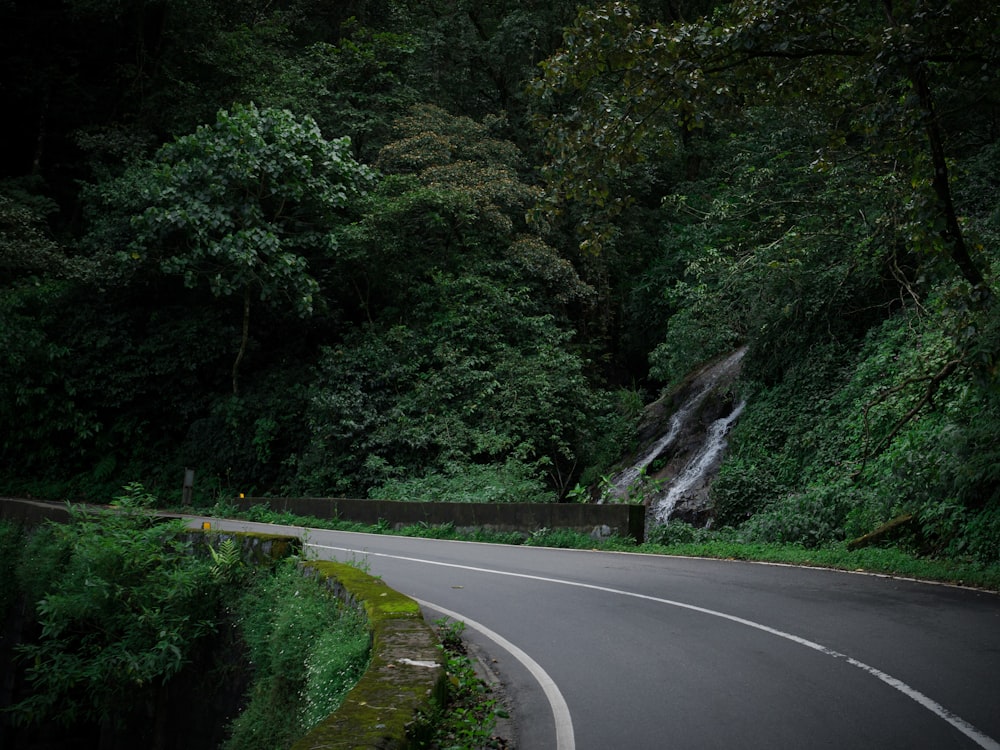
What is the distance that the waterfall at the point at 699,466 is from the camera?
19578 mm

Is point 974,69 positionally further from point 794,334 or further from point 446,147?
point 446,147

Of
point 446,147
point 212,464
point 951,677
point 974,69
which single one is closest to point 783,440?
point 974,69

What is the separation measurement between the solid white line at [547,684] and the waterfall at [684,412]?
1338 centimetres

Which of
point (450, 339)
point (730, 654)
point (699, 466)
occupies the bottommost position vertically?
point (730, 654)

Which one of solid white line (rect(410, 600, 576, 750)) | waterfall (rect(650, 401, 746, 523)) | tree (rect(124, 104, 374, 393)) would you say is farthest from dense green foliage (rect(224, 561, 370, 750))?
tree (rect(124, 104, 374, 393))

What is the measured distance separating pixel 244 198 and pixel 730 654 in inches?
907

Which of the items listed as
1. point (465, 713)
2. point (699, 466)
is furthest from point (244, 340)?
point (465, 713)

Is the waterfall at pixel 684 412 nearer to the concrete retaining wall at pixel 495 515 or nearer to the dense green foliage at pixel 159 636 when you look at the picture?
the concrete retaining wall at pixel 495 515

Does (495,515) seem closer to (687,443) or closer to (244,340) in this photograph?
(687,443)

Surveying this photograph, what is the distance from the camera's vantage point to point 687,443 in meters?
21.6

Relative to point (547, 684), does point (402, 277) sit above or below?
above

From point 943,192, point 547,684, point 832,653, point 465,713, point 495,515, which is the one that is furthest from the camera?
point 495,515

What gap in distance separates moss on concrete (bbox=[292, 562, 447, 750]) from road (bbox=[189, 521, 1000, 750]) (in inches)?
28.9

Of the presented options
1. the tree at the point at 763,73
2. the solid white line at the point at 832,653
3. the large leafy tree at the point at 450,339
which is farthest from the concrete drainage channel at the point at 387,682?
the large leafy tree at the point at 450,339
